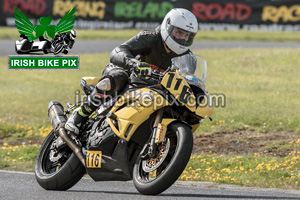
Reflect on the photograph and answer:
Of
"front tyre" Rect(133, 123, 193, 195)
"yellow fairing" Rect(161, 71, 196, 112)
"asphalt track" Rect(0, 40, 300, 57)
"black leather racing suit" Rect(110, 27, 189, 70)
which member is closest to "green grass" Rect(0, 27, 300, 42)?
"asphalt track" Rect(0, 40, 300, 57)

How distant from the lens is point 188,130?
20.7 ft

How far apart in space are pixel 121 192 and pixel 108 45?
745 inches

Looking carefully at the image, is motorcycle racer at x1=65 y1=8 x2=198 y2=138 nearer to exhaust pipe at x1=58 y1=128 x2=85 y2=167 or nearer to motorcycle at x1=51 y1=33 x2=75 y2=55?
exhaust pipe at x1=58 y1=128 x2=85 y2=167

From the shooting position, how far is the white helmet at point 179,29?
6.90 meters

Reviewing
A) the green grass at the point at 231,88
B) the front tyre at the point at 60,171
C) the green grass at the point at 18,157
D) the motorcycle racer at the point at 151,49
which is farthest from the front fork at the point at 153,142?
the green grass at the point at 231,88

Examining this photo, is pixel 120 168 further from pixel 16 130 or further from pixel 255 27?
pixel 255 27

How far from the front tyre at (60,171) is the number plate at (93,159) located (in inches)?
11.0

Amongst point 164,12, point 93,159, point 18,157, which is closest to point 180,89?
point 93,159

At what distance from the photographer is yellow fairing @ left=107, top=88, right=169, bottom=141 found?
6.45m

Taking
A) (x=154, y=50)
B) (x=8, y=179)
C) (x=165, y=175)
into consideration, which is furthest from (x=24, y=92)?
(x=165, y=175)

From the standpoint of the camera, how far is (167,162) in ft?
20.9

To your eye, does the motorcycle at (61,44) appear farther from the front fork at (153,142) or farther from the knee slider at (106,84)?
the front fork at (153,142)

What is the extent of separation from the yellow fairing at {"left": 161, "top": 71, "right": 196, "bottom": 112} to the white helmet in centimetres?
63

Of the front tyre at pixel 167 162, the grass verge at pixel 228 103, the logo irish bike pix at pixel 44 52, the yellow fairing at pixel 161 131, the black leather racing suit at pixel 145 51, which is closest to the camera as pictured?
the front tyre at pixel 167 162
